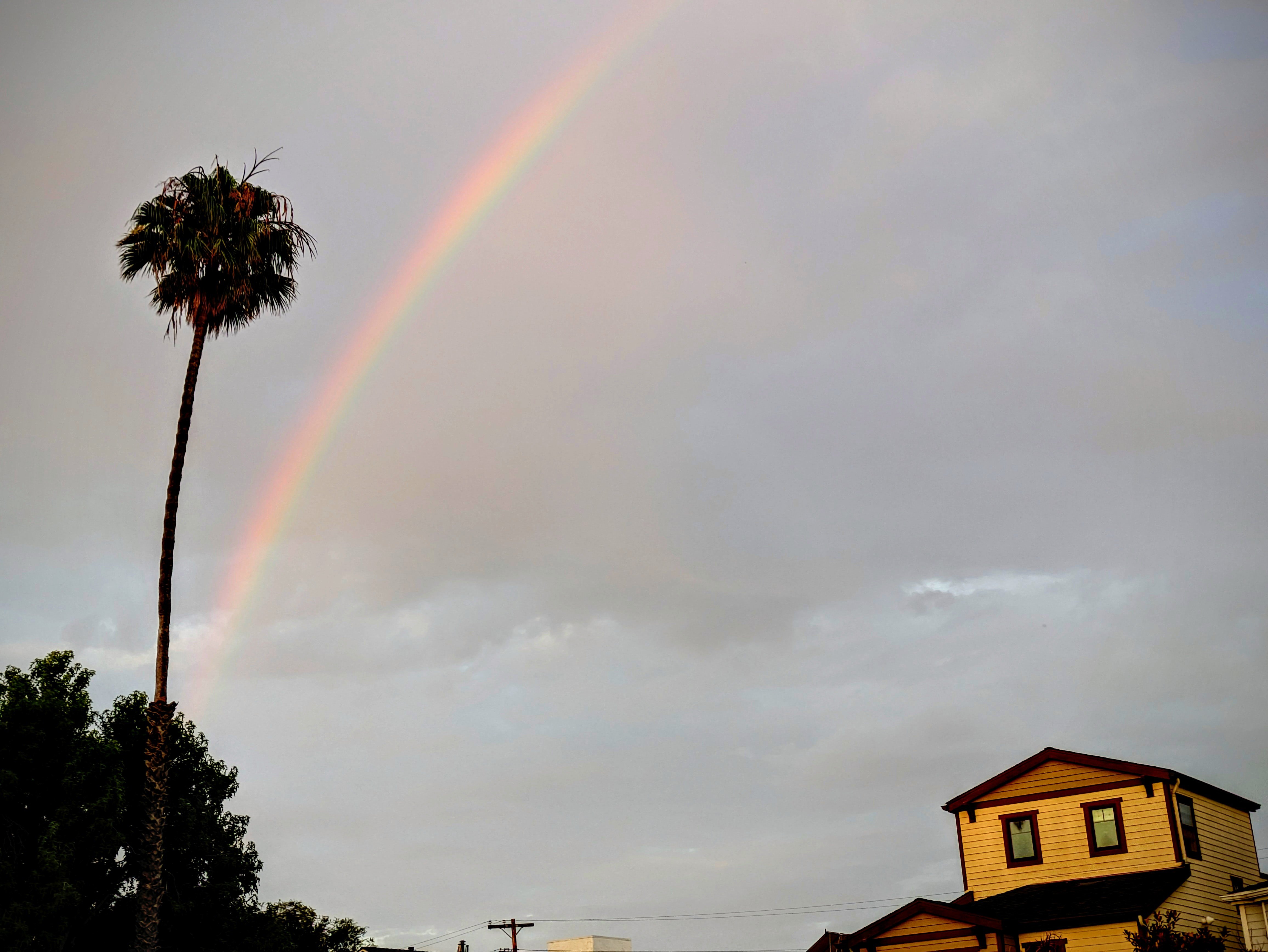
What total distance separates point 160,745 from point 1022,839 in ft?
89.1

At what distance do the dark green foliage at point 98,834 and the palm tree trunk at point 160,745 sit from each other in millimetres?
740

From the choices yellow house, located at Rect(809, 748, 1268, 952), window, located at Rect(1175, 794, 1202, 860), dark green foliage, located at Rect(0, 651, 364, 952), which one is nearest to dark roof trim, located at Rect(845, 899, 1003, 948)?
yellow house, located at Rect(809, 748, 1268, 952)

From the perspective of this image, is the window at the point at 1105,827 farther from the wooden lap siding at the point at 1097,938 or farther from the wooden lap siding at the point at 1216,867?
the wooden lap siding at the point at 1097,938

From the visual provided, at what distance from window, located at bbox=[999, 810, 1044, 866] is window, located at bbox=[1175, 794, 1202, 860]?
4.31 m

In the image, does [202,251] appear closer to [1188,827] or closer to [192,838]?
[192,838]

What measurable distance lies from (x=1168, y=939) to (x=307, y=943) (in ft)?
128

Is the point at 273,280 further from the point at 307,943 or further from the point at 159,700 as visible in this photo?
the point at 307,943

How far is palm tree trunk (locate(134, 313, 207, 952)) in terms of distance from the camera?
32.1 metres

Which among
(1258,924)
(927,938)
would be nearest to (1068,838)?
(1258,924)

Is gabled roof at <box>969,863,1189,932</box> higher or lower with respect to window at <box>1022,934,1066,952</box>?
higher

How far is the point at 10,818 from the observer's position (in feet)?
103

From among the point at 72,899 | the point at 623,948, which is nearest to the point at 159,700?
the point at 72,899

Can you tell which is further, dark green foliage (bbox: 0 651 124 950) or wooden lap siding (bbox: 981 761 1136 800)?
wooden lap siding (bbox: 981 761 1136 800)

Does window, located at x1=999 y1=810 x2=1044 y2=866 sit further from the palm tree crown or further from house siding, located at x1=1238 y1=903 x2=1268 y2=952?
the palm tree crown
